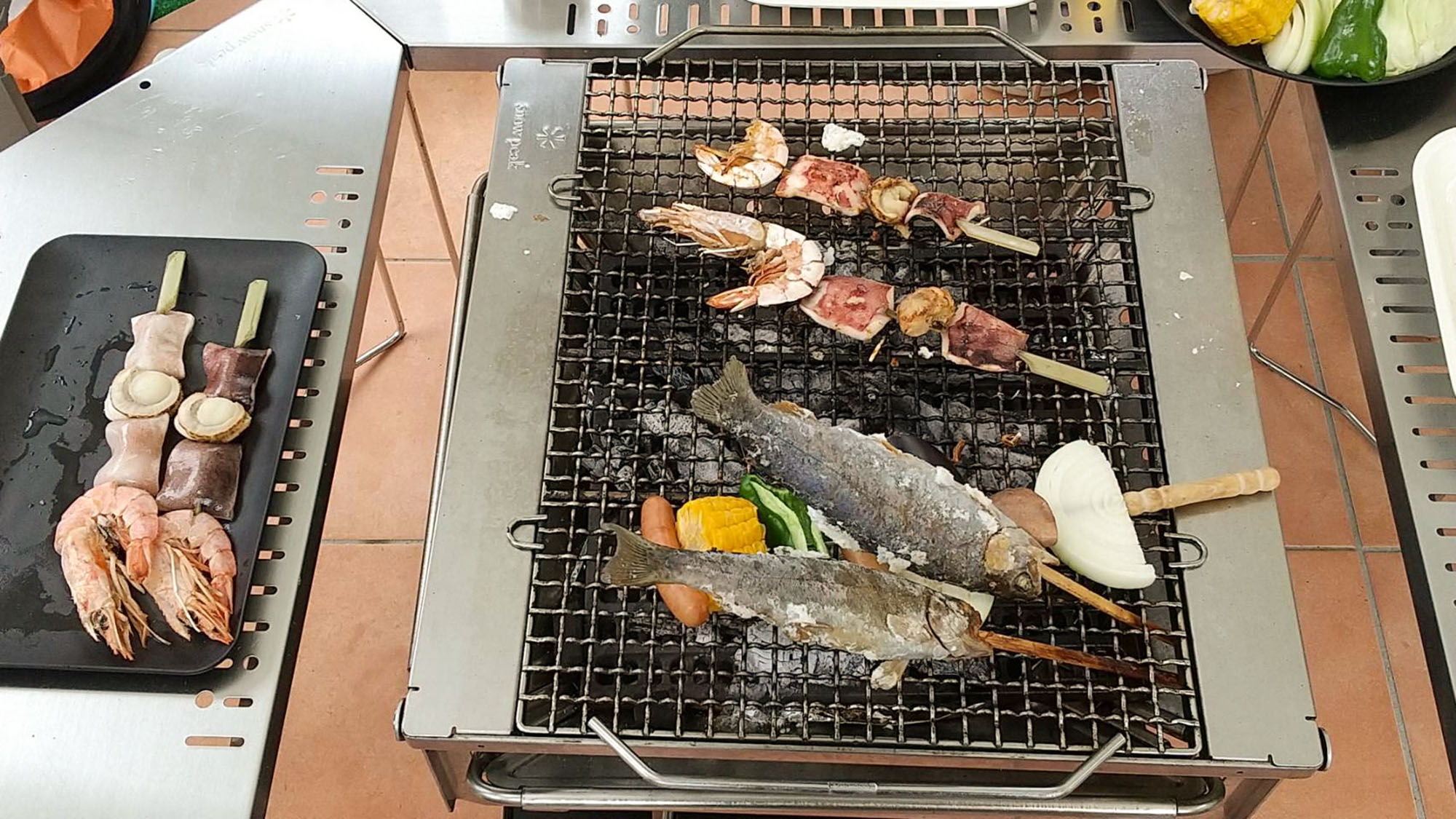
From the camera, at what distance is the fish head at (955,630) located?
145 cm

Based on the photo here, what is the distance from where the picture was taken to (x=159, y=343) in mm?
1625

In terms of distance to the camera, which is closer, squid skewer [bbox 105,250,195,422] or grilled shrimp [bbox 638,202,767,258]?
squid skewer [bbox 105,250,195,422]

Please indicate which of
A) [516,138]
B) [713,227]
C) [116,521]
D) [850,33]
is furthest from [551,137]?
[116,521]

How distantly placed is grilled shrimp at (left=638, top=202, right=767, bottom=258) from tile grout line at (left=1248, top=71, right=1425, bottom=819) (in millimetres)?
1482

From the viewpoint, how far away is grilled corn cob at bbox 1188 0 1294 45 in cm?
182


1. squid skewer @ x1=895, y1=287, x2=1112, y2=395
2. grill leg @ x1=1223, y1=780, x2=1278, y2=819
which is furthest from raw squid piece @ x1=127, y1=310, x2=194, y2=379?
grill leg @ x1=1223, y1=780, x2=1278, y2=819

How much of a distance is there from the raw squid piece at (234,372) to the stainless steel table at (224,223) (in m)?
0.07

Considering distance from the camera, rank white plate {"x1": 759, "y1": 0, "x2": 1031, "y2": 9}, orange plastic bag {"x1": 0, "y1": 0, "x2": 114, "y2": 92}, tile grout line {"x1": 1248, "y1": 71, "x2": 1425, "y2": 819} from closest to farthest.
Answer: white plate {"x1": 759, "y1": 0, "x2": 1031, "y2": 9}, tile grout line {"x1": 1248, "y1": 71, "x2": 1425, "y2": 819}, orange plastic bag {"x1": 0, "y1": 0, "x2": 114, "y2": 92}

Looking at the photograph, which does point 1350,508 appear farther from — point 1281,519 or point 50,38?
point 50,38

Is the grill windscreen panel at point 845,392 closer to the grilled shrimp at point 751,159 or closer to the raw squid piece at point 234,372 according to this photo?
the grilled shrimp at point 751,159

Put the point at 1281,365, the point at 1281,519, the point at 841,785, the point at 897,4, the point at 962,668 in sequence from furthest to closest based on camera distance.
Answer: the point at 1281,365 → the point at 1281,519 → the point at 897,4 → the point at 962,668 → the point at 841,785

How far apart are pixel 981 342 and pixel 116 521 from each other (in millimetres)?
1293

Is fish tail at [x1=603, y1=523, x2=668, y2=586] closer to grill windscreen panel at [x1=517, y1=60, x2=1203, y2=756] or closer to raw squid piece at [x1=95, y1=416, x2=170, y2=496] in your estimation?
grill windscreen panel at [x1=517, y1=60, x2=1203, y2=756]

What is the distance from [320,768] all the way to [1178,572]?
1872mm
